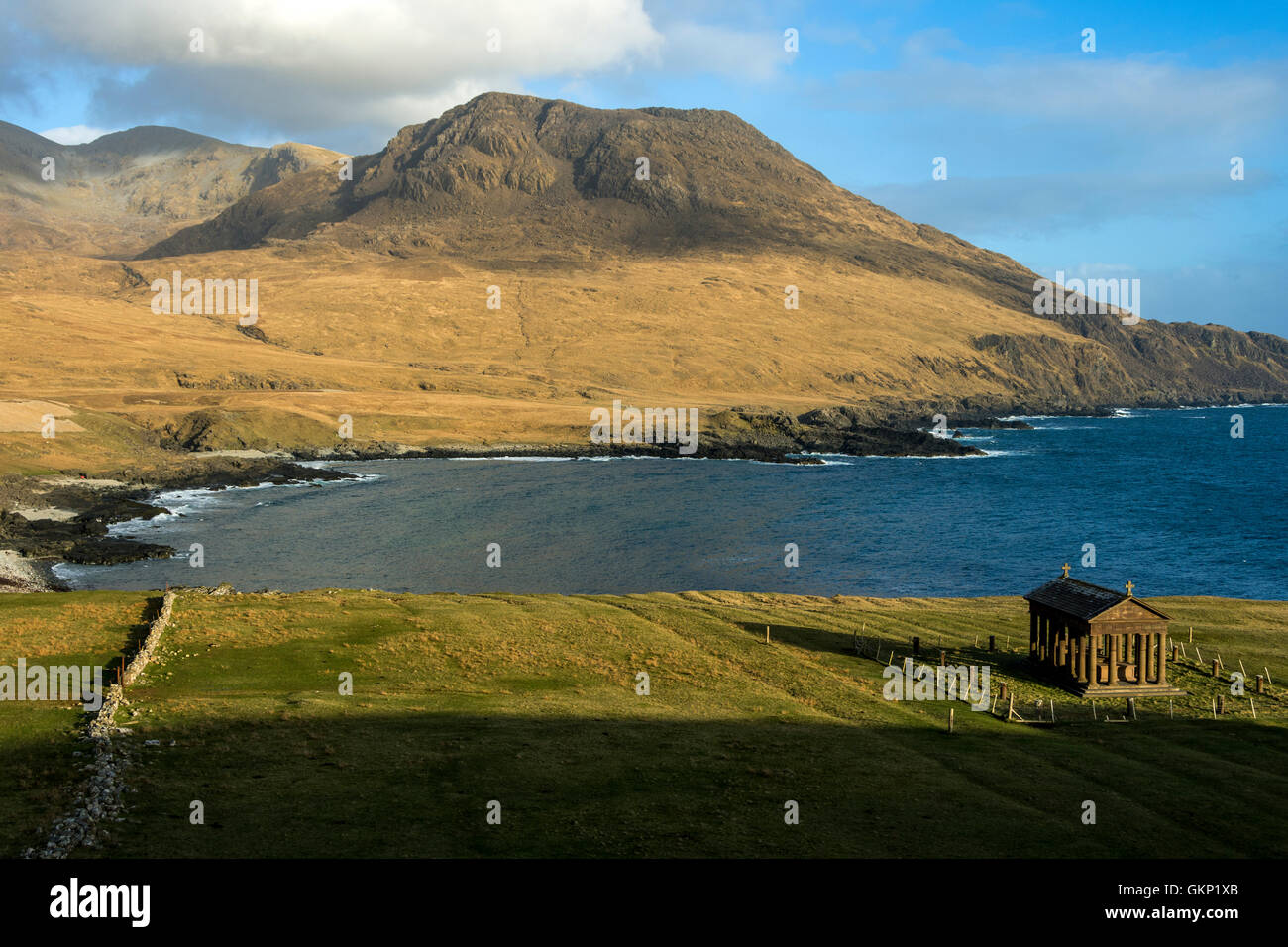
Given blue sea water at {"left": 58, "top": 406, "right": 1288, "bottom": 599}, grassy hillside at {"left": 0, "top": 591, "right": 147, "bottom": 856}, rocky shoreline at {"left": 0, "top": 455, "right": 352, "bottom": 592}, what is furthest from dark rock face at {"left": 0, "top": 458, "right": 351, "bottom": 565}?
grassy hillside at {"left": 0, "top": 591, "right": 147, "bottom": 856}

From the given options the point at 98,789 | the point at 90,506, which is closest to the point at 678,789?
the point at 98,789

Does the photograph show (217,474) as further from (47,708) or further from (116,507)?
(47,708)

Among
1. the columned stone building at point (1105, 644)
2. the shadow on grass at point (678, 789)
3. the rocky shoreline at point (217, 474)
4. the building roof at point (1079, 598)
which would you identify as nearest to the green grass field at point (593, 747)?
the shadow on grass at point (678, 789)

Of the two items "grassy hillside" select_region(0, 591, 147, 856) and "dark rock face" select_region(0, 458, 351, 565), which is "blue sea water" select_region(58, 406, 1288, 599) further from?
"grassy hillside" select_region(0, 591, 147, 856)

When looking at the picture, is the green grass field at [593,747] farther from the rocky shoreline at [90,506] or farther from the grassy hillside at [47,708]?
the rocky shoreline at [90,506]
